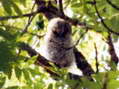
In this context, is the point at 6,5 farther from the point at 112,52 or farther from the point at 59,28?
the point at 112,52

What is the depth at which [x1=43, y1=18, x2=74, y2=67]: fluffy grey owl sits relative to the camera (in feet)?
11.6

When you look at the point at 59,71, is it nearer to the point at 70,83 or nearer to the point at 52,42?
the point at 70,83

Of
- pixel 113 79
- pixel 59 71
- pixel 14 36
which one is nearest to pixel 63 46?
pixel 59 71

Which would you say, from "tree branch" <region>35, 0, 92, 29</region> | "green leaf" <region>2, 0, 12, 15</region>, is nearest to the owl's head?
"tree branch" <region>35, 0, 92, 29</region>

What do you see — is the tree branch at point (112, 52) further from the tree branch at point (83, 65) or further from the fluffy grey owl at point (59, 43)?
the fluffy grey owl at point (59, 43)

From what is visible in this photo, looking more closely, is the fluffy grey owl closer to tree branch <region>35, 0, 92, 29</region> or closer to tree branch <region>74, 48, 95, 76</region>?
tree branch <region>74, 48, 95, 76</region>

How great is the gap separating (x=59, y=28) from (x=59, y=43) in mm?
181

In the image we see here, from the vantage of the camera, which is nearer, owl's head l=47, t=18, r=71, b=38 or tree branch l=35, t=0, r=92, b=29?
tree branch l=35, t=0, r=92, b=29

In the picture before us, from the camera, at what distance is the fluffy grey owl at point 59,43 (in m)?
3.55

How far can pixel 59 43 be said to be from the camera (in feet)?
12.1

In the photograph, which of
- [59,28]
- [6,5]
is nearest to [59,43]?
[59,28]

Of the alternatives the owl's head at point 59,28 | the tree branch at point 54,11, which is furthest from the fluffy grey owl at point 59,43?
the tree branch at point 54,11

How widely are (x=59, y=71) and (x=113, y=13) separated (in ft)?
2.40

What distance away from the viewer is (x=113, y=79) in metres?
1.47
